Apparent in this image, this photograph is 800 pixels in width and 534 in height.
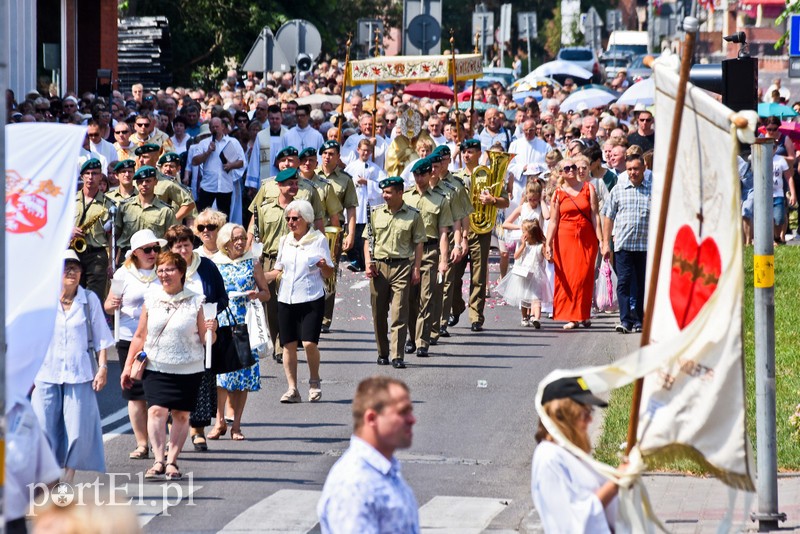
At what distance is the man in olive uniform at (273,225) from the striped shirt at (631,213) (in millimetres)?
3596

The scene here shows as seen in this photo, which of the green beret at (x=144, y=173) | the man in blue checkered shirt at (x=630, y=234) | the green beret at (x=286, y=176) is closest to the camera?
the green beret at (x=286, y=176)

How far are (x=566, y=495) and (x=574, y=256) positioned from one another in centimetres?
1184

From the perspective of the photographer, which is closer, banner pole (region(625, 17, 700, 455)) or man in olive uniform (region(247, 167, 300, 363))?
banner pole (region(625, 17, 700, 455))

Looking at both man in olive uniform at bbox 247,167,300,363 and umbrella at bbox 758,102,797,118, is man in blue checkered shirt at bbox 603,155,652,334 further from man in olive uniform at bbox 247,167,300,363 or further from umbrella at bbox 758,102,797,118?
umbrella at bbox 758,102,797,118

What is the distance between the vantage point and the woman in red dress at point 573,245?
1772cm

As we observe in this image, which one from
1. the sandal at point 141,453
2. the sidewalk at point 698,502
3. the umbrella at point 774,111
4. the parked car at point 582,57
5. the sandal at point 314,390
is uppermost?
the parked car at point 582,57

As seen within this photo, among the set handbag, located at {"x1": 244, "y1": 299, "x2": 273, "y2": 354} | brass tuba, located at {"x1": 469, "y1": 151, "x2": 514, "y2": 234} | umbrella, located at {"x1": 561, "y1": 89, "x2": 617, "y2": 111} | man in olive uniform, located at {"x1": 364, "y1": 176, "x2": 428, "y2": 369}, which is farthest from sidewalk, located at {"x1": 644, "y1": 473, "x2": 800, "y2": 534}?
umbrella, located at {"x1": 561, "y1": 89, "x2": 617, "y2": 111}

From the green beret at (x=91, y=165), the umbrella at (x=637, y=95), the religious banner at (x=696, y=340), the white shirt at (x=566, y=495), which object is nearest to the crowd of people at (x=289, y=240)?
the green beret at (x=91, y=165)

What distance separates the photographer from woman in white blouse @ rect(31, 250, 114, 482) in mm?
10281

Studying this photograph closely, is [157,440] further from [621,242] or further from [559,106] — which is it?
[559,106]

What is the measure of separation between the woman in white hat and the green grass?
3.11 meters

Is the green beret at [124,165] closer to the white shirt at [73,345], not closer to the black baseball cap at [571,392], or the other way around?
the white shirt at [73,345]

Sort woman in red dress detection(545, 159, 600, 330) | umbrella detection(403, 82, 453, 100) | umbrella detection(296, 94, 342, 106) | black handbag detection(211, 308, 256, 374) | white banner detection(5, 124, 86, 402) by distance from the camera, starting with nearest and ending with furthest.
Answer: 1. white banner detection(5, 124, 86, 402)
2. black handbag detection(211, 308, 256, 374)
3. woman in red dress detection(545, 159, 600, 330)
4. umbrella detection(296, 94, 342, 106)
5. umbrella detection(403, 82, 453, 100)

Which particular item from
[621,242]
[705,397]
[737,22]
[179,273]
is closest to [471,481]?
[179,273]
